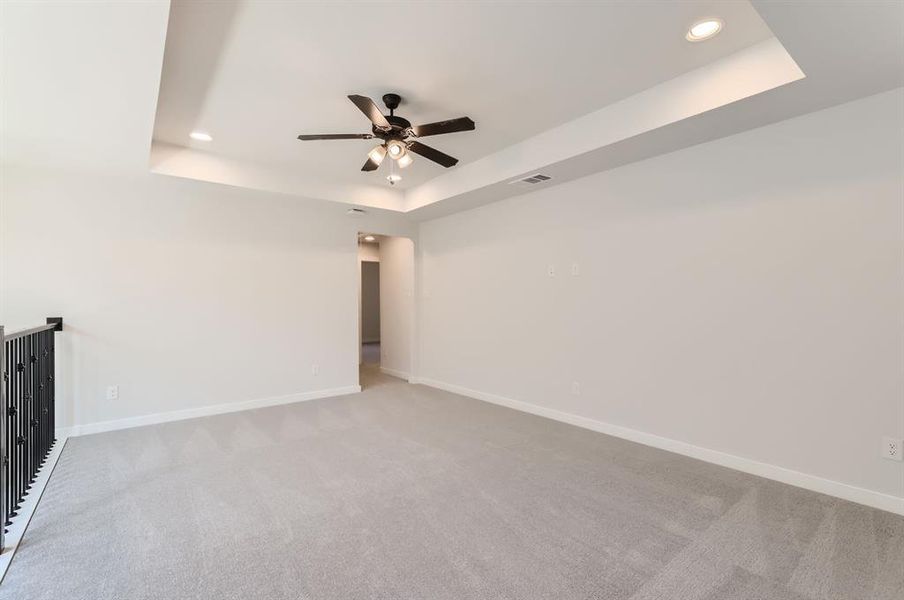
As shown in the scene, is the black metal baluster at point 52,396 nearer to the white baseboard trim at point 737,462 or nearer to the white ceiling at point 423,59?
the white ceiling at point 423,59

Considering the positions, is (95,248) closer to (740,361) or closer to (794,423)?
(740,361)

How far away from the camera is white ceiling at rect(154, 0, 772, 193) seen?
7.07ft

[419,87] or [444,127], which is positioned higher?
[419,87]

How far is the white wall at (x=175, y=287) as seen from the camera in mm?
3807

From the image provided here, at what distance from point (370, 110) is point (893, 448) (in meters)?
3.80

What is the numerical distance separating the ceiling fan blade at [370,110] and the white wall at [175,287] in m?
2.49

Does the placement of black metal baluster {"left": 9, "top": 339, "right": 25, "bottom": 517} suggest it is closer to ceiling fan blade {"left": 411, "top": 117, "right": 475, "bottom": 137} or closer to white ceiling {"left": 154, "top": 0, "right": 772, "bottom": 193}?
white ceiling {"left": 154, "top": 0, "right": 772, "bottom": 193}

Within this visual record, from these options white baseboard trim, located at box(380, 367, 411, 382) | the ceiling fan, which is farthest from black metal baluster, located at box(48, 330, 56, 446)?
white baseboard trim, located at box(380, 367, 411, 382)

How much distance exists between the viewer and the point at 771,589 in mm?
1788

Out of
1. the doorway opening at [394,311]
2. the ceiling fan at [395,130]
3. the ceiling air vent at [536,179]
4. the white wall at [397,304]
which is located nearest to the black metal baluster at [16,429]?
the ceiling fan at [395,130]

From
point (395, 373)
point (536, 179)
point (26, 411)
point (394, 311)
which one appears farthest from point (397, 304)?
point (26, 411)

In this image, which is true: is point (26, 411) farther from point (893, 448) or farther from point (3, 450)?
point (893, 448)

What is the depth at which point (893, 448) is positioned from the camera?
2.45 m

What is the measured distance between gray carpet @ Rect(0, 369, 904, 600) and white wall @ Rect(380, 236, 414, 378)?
3.05m
